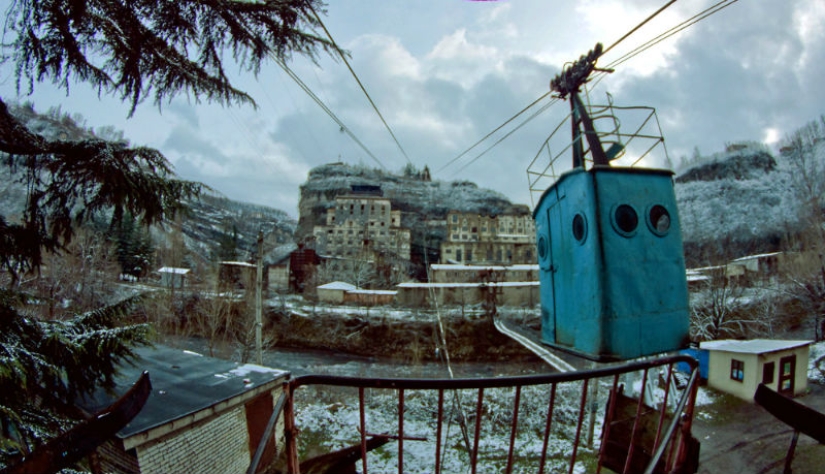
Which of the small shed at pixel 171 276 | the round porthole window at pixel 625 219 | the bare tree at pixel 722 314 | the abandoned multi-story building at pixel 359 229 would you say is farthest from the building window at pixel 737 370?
the abandoned multi-story building at pixel 359 229

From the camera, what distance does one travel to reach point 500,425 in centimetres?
1428

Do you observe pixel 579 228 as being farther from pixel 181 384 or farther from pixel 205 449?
pixel 181 384

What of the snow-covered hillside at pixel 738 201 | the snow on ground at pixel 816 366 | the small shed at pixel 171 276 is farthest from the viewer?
the snow-covered hillside at pixel 738 201

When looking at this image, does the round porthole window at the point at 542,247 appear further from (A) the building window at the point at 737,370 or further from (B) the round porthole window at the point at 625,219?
(A) the building window at the point at 737,370

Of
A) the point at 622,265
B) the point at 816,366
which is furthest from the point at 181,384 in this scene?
the point at 816,366

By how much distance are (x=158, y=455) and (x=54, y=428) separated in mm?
4812

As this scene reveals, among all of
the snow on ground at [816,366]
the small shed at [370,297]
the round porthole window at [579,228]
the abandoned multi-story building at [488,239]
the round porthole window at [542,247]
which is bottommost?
the snow on ground at [816,366]

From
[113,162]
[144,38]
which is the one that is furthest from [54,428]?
[144,38]

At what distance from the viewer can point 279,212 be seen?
138m

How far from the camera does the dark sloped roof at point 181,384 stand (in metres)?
6.12

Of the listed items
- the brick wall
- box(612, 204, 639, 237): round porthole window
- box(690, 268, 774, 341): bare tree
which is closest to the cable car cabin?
box(612, 204, 639, 237): round porthole window

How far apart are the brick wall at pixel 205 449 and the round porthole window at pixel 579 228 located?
24.0ft

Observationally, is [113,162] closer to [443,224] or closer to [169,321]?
[169,321]

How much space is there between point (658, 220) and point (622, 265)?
96 centimetres
